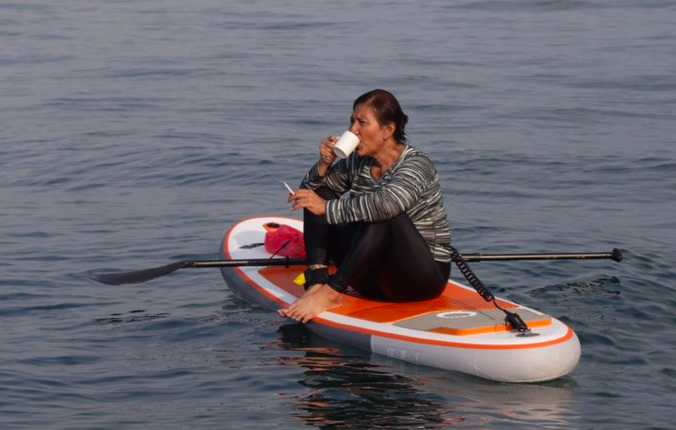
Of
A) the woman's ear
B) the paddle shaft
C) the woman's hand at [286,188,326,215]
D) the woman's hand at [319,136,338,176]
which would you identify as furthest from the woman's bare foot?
→ the woman's ear

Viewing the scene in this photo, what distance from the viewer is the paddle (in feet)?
26.7

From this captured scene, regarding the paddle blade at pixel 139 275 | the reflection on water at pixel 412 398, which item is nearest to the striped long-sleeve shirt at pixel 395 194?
the reflection on water at pixel 412 398

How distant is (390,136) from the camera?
24.4ft

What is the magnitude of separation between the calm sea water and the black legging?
0.50 metres

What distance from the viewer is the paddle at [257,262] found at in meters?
8.15

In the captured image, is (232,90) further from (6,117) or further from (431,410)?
(431,410)

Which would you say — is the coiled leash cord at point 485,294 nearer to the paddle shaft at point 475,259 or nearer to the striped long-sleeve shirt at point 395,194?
the striped long-sleeve shirt at point 395,194

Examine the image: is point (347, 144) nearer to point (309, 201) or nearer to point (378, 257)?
point (309, 201)

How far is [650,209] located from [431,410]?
19.6 feet

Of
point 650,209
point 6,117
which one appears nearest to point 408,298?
point 650,209

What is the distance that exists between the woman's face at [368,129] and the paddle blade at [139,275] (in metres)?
1.68

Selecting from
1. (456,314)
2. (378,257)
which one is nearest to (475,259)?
(456,314)

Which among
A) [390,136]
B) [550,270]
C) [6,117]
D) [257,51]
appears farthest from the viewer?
[257,51]

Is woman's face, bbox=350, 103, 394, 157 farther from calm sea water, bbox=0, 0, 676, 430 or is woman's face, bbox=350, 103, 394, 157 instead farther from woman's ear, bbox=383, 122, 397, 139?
calm sea water, bbox=0, 0, 676, 430
